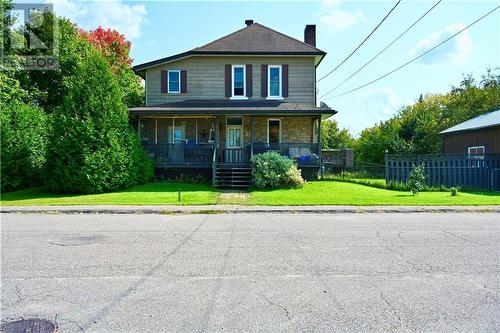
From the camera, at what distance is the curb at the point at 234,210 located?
13.6 meters

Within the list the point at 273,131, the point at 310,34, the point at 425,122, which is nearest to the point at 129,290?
the point at 273,131

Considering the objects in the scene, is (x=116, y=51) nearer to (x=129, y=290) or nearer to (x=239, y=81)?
(x=239, y=81)

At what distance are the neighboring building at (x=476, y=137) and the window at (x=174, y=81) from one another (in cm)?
1850

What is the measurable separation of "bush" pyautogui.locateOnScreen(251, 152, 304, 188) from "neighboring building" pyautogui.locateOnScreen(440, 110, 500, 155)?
1185cm

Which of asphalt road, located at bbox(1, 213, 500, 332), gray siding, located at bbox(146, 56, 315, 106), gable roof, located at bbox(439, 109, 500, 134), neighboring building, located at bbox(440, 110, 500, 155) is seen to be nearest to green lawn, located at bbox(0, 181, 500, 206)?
asphalt road, located at bbox(1, 213, 500, 332)

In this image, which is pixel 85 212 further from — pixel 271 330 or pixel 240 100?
pixel 240 100

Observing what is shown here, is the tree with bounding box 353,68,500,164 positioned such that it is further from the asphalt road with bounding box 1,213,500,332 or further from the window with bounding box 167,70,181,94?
the asphalt road with bounding box 1,213,500,332

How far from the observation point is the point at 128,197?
55.7ft

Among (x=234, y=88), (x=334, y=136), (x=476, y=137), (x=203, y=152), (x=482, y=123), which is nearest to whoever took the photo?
(x=203, y=152)

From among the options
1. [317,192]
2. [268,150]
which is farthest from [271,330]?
[268,150]

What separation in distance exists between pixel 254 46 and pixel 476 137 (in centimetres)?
1616

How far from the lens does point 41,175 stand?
20609 mm

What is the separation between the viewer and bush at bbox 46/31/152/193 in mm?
18156

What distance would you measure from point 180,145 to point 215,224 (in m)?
12.6
